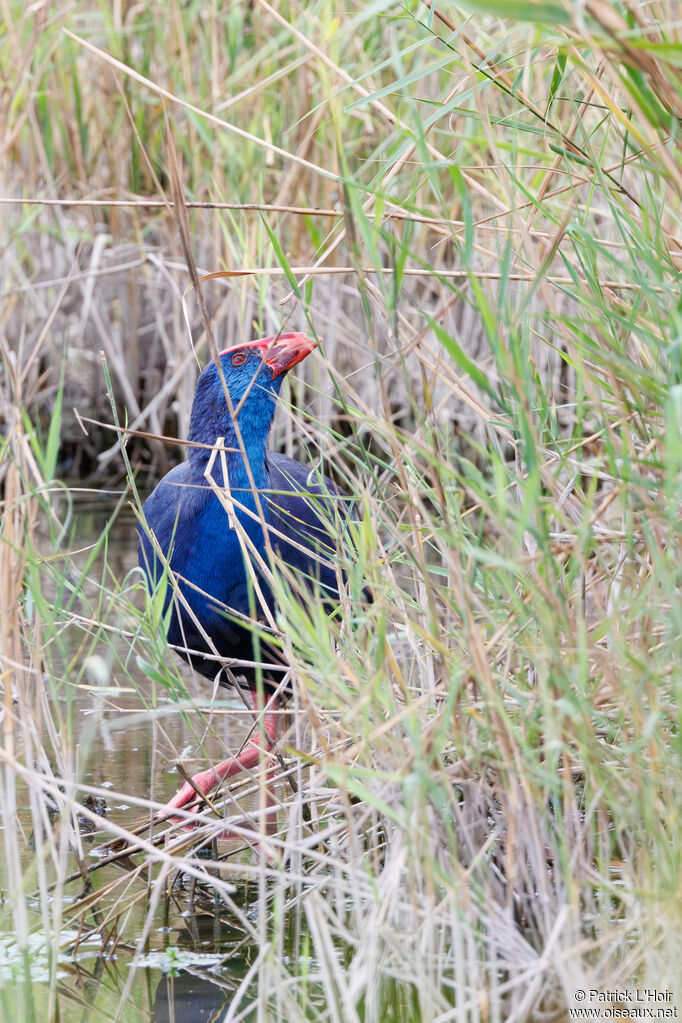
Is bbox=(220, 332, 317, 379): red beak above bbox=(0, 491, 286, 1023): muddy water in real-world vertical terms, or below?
above

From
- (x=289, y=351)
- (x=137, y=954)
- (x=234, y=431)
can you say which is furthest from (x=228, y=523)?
(x=137, y=954)

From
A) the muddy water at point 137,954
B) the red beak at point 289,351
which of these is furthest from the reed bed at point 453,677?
the red beak at point 289,351

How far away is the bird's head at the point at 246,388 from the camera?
99.5 inches

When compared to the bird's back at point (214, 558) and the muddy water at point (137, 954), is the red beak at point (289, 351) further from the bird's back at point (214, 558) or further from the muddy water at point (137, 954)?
the muddy water at point (137, 954)

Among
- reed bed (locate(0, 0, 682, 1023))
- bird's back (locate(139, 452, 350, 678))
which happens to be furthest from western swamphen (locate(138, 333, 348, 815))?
reed bed (locate(0, 0, 682, 1023))

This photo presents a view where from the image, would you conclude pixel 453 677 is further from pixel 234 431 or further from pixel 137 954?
pixel 234 431

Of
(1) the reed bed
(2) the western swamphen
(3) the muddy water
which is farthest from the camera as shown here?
(2) the western swamphen

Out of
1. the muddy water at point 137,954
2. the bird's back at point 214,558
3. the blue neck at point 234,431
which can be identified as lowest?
the muddy water at point 137,954

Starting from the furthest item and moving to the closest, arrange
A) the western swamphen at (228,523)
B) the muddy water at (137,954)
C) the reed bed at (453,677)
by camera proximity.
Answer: the western swamphen at (228,523)
the muddy water at (137,954)
the reed bed at (453,677)

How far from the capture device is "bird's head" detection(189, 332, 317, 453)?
2527mm

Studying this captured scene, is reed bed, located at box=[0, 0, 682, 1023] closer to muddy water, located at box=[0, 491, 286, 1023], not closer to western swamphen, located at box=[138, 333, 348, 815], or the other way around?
muddy water, located at box=[0, 491, 286, 1023]

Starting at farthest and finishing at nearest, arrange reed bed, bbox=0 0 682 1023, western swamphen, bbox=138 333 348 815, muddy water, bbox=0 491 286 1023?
western swamphen, bbox=138 333 348 815 → muddy water, bbox=0 491 286 1023 → reed bed, bbox=0 0 682 1023

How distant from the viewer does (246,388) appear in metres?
2.59

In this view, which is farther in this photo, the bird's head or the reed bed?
the bird's head
